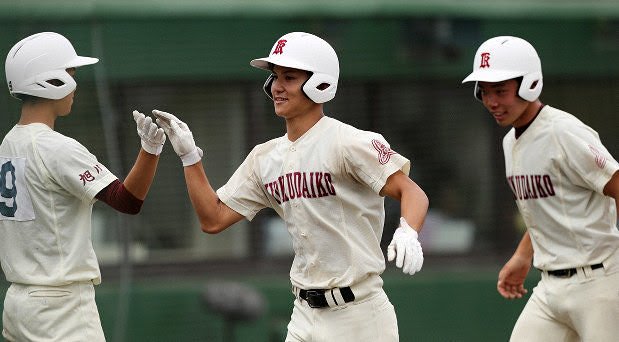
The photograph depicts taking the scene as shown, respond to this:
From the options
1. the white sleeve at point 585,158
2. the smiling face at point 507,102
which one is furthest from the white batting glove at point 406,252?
the smiling face at point 507,102

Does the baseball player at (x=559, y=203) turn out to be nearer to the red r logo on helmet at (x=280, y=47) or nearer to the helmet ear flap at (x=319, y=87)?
the helmet ear flap at (x=319, y=87)

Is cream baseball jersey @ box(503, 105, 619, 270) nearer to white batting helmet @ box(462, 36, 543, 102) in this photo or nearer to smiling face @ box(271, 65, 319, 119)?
white batting helmet @ box(462, 36, 543, 102)

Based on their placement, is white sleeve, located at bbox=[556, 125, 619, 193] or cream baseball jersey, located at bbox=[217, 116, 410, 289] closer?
cream baseball jersey, located at bbox=[217, 116, 410, 289]

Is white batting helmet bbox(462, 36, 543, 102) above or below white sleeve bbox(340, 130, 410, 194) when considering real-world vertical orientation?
above

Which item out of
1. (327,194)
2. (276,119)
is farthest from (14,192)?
(276,119)

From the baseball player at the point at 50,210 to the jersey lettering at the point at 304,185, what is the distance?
2.09 feet

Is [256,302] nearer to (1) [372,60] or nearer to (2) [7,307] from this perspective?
(1) [372,60]

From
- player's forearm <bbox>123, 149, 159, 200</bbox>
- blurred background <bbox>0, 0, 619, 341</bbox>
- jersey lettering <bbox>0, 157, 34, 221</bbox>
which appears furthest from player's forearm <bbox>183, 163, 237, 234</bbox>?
blurred background <bbox>0, 0, 619, 341</bbox>

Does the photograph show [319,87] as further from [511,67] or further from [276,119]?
[276,119]

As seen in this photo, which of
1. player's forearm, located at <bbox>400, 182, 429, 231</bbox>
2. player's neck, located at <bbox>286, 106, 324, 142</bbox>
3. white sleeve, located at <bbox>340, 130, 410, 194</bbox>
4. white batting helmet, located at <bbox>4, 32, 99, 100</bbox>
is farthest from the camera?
player's neck, located at <bbox>286, 106, 324, 142</bbox>

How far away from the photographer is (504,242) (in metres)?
11.8

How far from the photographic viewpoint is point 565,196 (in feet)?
23.0

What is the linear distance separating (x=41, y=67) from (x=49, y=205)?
69 centimetres

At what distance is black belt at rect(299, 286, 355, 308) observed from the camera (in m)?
6.25
